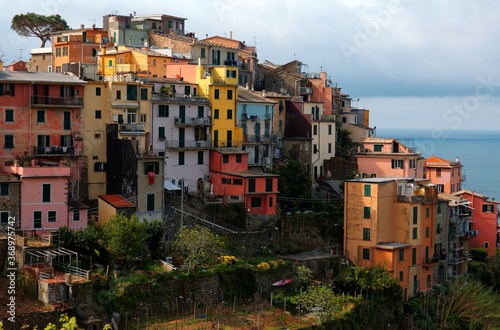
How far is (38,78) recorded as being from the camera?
53500mm

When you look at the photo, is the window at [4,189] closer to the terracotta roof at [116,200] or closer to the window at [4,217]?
the window at [4,217]

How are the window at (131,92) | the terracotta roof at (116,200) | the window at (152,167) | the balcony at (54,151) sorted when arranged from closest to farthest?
1. the terracotta roof at (116,200)
2. the balcony at (54,151)
3. the window at (152,167)
4. the window at (131,92)

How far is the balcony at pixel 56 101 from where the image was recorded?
5312cm

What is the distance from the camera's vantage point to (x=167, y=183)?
188 feet

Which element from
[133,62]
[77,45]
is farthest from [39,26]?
[133,62]

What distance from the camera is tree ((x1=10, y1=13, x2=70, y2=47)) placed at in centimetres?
8300

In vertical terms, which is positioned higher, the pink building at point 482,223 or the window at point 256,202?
the window at point 256,202

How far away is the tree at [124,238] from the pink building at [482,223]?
3230 cm

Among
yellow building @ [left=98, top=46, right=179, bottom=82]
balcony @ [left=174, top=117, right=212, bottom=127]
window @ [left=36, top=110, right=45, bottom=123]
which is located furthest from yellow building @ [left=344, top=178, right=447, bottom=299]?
window @ [left=36, top=110, right=45, bottom=123]

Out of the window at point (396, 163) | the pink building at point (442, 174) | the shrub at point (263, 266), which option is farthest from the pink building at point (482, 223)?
the shrub at point (263, 266)

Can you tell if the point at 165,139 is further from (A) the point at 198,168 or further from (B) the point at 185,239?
(B) the point at 185,239

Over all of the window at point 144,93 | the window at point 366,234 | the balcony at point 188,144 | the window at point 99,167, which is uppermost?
the window at point 144,93

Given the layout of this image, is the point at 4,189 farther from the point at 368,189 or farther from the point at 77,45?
the point at 77,45

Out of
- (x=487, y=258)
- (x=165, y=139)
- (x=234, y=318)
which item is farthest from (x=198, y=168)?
(x=487, y=258)
